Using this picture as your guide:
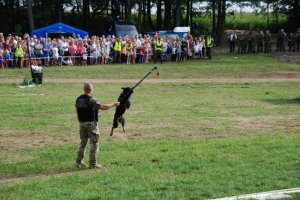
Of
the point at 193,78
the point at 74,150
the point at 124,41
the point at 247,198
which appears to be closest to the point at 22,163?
the point at 74,150

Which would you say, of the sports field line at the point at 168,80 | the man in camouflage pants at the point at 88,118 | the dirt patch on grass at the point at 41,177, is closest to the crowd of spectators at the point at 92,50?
the sports field line at the point at 168,80

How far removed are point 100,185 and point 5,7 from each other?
54084 millimetres

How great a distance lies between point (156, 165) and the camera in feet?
35.1

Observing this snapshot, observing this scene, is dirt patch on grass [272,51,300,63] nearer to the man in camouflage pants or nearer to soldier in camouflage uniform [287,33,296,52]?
soldier in camouflage uniform [287,33,296,52]

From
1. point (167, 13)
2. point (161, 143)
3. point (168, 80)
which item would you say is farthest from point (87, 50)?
point (167, 13)

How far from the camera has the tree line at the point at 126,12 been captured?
57406 millimetres

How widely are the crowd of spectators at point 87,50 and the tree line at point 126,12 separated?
667 inches

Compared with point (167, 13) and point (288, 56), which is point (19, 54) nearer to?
point (288, 56)

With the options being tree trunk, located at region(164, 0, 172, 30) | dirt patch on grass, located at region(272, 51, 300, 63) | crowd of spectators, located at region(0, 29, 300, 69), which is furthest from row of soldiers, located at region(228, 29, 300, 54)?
tree trunk, located at region(164, 0, 172, 30)

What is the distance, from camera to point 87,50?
116 feet

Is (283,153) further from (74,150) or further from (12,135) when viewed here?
(12,135)

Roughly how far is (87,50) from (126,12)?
28299mm

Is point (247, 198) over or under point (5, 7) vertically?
under

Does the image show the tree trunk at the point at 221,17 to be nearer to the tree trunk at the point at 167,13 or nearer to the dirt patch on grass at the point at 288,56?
the tree trunk at the point at 167,13
